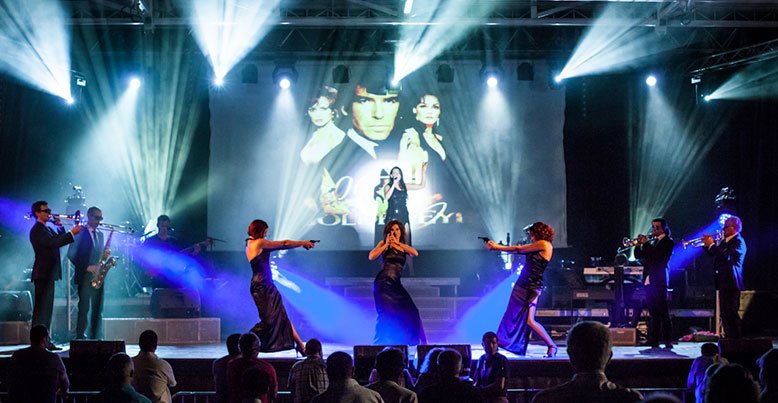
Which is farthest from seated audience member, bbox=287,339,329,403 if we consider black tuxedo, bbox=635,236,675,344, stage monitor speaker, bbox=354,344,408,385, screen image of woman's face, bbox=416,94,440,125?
screen image of woman's face, bbox=416,94,440,125

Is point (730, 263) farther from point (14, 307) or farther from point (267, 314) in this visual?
point (14, 307)

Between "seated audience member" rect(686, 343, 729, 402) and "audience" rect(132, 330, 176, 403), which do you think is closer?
"audience" rect(132, 330, 176, 403)

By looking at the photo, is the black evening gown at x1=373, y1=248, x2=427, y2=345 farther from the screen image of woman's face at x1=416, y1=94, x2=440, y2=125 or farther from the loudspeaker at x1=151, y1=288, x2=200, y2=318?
the screen image of woman's face at x1=416, y1=94, x2=440, y2=125

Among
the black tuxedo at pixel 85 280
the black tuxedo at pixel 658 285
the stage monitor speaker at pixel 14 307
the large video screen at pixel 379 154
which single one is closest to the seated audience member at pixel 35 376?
the black tuxedo at pixel 85 280

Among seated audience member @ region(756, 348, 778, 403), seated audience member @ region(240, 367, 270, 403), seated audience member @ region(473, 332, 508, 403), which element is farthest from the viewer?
seated audience member @ region(473, 332, 508, 403)

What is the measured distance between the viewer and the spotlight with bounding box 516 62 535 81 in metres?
16.5

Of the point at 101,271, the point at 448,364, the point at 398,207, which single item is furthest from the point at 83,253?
the point at 448,364

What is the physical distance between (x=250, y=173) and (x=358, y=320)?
13.7 ft

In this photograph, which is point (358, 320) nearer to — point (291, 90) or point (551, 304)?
point (551, 304)

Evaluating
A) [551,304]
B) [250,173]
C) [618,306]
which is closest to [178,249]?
[250,173]

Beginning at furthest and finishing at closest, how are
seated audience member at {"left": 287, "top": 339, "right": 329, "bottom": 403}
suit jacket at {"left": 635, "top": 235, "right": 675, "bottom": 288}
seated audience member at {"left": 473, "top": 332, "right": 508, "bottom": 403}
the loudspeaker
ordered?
the loudspeaker → suit jacket at {"left": 635, "top": 235, "right": 675, "bottom": 288} → seated audience member at {"left": 473, "top": 332, "right": 508, "bottom": 403} → seated audience member at {"left": 287, "top": 339, "right": 329, "bottom": 403}

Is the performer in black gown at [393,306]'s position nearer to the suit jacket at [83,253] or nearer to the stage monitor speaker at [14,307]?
the suit jacket at [83,253]

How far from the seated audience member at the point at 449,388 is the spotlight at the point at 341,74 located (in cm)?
1146

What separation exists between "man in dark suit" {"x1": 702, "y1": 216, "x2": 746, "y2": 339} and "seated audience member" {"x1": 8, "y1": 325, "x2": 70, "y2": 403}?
8.15 metres
